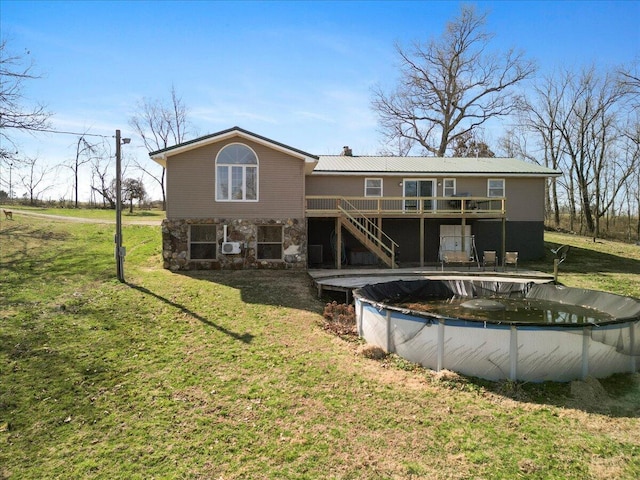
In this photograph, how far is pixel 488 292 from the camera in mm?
12172

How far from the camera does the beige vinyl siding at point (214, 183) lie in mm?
14594

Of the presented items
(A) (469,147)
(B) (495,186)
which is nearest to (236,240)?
(B) (495,186)

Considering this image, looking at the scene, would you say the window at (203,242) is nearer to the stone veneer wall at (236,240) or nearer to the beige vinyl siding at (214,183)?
the stone veneer wall at (236,240)

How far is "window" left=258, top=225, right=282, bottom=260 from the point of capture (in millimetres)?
15008

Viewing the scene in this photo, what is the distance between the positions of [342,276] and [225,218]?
4.67 m

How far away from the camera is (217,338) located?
8289 mm

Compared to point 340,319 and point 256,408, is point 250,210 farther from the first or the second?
point 256,408

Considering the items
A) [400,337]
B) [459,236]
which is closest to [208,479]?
[400,337]

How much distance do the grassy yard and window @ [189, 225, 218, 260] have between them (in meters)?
4.90

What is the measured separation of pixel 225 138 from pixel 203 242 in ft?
12.1

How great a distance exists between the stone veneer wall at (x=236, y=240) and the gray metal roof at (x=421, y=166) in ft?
12.7

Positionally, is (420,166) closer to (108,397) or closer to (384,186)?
(384,186)

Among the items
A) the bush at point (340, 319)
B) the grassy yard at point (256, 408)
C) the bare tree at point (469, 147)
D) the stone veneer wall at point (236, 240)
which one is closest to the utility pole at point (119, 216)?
the grassy yard at point (256, 408)

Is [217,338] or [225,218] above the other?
[225,218]
